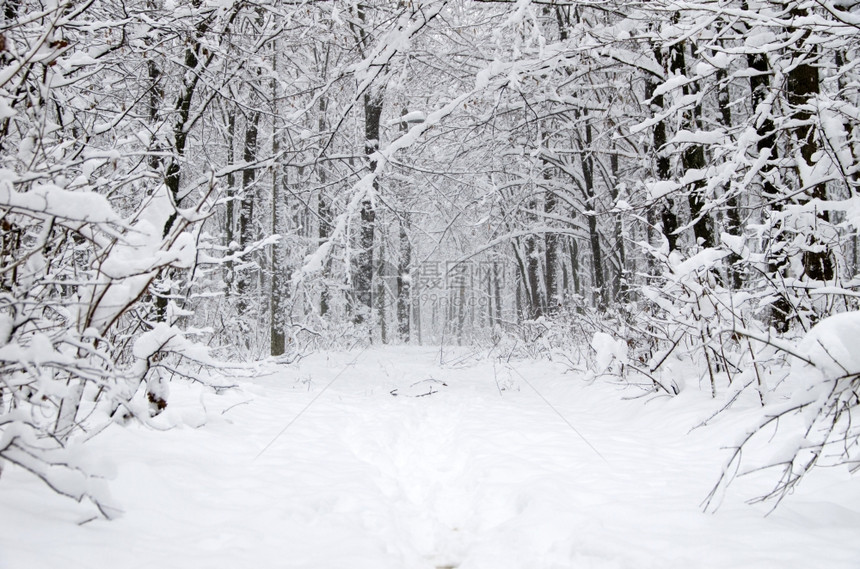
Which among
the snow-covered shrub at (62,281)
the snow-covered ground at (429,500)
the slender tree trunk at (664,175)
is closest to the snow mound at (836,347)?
the snow-covered ground at (429,500)

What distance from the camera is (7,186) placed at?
5.17ft

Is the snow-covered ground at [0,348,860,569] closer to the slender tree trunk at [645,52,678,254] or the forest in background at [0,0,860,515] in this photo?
the forest in background at [0,0,860,515]

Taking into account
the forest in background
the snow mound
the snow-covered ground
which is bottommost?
the snow-covered ground

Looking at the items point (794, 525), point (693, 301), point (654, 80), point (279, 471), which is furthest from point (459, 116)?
point (794, 525)

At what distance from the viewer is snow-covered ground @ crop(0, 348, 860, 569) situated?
1.83 meters

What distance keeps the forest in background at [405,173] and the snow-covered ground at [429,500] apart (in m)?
0.23

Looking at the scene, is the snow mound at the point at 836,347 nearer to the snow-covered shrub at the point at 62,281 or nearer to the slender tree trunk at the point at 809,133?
the snow-covered shrub at the point at 62,281

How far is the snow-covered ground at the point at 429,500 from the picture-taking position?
1830mm

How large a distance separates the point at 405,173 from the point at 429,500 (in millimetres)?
11909

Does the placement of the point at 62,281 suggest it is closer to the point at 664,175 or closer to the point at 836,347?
the point at 836,347

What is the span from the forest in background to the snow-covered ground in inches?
9.1

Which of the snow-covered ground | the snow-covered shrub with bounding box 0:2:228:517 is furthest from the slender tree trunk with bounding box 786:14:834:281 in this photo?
the snow-covered shrub with bounding box 0:2:228:517

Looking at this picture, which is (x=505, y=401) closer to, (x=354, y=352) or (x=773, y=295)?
(x=773, y=295)

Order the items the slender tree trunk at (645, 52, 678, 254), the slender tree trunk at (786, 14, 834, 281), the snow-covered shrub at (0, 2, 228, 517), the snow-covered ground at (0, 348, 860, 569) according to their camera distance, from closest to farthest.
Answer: the snow-covered shrub at (0, 2, 228, 517) < the snow-covered ground at (0, 348, 860, 569) < the slender tree trunk at (786, 14, 834, 281) < the slender tree trunk at (645, 52, 678, 254)
